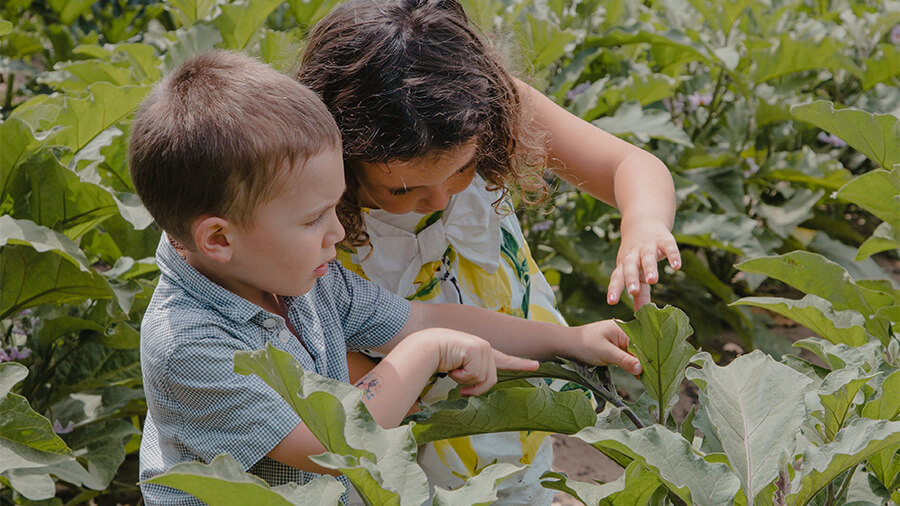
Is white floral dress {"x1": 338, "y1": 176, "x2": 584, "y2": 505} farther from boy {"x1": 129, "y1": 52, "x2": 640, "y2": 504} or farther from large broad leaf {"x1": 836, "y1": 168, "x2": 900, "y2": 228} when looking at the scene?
large broad leaf {"x1": 836, "y1": 168, "x2": 900, "y2": 228}

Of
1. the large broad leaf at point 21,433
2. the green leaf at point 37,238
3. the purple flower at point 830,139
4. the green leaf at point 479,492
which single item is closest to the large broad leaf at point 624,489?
the green leaf at point 479,492

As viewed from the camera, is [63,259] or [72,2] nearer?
[63,259]

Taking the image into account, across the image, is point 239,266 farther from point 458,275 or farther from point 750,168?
point 750,168

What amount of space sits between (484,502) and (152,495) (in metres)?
0.70

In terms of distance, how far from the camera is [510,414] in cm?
128

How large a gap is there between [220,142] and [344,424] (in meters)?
0.48

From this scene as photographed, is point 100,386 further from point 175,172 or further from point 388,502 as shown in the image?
point 388,502

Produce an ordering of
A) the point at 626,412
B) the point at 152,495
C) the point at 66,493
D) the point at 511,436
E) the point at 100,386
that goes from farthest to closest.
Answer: the point at 66,493
the point at 100,386
the point at 511,436
the point at 152,495
the point at 626,412

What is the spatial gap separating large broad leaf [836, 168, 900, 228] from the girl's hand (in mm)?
301

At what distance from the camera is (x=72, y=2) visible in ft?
12.5

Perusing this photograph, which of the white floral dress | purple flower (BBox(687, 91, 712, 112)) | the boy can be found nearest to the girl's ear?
the boy

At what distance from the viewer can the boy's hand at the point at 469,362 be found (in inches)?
54.8

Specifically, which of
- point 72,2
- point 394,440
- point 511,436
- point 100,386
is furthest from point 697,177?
point 394,440

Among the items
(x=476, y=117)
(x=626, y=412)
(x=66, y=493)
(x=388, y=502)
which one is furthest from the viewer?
(x=66, y=493)
